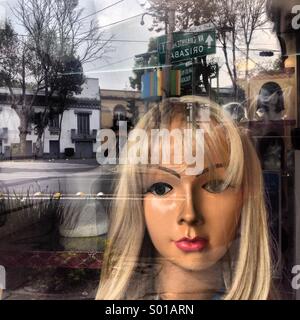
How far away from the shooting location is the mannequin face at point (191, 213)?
7.81 feet

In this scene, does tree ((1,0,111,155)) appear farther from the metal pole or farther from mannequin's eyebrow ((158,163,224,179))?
mannequin's eyebrow ((158,163,224,179))

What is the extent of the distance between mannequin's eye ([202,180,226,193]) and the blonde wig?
0.14ft

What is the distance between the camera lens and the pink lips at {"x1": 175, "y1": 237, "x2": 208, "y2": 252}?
2408 millimetres

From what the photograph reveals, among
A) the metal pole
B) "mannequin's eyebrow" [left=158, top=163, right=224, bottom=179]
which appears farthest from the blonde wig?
the metal pole

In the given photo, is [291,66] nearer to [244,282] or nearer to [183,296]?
[244,282]

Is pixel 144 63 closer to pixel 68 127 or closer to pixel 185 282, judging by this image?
pixel 68 127

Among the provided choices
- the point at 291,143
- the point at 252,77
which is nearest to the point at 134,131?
the point at 252,77

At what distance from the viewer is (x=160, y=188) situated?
7.93ft

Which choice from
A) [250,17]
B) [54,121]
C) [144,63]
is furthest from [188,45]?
[54,121]

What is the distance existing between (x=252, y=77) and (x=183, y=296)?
3.65 feet

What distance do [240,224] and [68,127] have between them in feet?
3.12

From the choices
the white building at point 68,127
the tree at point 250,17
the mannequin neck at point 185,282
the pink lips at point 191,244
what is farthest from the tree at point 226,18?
the mannequin neck at point 185,282

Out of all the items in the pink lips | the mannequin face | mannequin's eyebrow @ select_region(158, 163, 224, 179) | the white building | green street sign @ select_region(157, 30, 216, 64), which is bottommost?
the pink lips

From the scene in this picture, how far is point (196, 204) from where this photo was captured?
238cm
